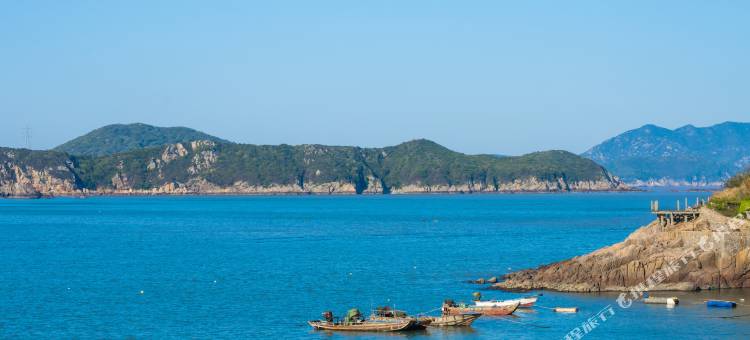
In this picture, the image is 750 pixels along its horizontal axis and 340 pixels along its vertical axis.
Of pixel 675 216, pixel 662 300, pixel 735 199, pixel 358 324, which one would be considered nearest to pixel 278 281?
pixel 358 324

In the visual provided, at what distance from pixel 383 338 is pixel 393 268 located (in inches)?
1439

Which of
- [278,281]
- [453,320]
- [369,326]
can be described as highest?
[278,281]

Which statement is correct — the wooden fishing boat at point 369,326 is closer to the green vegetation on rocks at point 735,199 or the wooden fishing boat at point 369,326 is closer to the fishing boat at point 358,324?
the fishing boat at point 358,324

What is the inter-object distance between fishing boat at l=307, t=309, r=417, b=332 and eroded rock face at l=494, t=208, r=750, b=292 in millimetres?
18229

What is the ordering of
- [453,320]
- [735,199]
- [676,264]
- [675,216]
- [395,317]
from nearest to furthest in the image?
[395,317] → [453,320] → [676,264] → [675,216] → [735,199]

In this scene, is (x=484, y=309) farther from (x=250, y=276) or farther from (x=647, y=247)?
(x=250, y=276)

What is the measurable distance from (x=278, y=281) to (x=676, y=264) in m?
31.4

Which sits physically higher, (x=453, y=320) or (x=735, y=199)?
(x=735, y=199)

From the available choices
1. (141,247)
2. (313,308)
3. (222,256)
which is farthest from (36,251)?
(313,308)

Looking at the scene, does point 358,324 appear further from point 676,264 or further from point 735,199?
Result: point 735,199

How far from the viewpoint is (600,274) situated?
7338cm

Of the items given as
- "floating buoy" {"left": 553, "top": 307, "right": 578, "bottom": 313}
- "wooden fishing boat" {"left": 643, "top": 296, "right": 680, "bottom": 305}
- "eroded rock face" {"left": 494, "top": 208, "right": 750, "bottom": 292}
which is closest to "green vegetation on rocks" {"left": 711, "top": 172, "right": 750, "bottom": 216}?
"eroded rock face" {"left": 494, "top": 208, "right": 750, "bottom": 292}

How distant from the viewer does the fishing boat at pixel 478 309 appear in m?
62.3

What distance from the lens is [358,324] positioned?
5969cm
